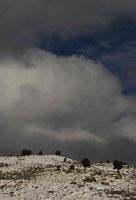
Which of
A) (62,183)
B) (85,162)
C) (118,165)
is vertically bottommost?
(62,183)

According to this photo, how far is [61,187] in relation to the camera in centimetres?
5825

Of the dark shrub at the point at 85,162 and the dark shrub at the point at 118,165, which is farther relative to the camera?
the dark shrub at the point at 85,162

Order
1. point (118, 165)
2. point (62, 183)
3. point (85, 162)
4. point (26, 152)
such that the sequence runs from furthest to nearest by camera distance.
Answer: point (26, 152) → point (85, 162) → point (118, 165) → point (62, 183)

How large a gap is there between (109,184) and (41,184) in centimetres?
846

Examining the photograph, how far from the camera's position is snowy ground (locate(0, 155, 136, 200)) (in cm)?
5349

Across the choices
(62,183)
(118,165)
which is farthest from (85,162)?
(62,183)

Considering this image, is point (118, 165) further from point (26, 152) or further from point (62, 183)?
point (26, 152)

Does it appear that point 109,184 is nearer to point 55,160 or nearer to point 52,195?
point 52,195

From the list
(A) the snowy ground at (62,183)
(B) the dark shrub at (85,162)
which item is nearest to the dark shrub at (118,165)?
(A) the snowy ground at (62,183)

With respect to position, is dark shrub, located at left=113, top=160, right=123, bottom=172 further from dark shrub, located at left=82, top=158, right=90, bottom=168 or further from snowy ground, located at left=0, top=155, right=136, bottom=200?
dark shrub, located at left=82, top=158, right=90, bottom=168

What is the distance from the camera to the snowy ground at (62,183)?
175ft

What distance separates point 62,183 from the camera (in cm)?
6150

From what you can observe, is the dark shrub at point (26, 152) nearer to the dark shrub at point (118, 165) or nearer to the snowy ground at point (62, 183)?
the snowy ground at point (62, 183)

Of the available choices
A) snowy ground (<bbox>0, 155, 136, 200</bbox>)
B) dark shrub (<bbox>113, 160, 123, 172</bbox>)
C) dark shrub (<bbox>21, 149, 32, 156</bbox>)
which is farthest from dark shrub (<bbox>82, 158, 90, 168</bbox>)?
dark shrub (<bbox>21, 149, 32, 156</bbox>)
